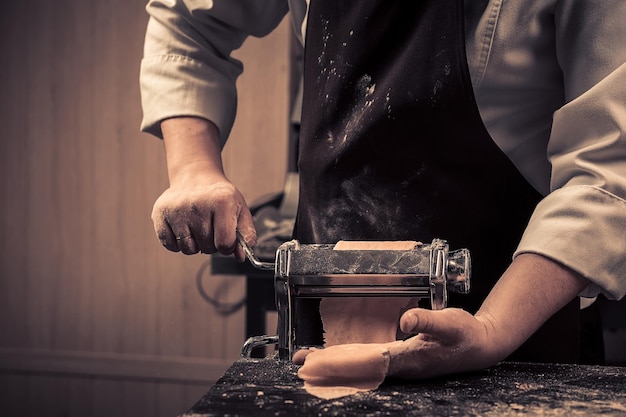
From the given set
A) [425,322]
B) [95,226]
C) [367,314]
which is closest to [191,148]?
[367,314]

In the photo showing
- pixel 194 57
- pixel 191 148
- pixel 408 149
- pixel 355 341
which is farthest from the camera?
pixel 194 57

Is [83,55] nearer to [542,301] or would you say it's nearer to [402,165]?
[402,165]

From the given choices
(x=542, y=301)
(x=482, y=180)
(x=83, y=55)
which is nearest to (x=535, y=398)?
(x=542, y=301)

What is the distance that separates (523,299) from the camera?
799mm

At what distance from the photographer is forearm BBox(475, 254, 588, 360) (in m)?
0.79

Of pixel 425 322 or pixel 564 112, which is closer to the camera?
pixel 425 322

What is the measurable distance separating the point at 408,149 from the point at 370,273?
268 millimetres

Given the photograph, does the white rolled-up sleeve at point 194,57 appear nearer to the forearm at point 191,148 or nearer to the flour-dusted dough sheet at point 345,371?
the forearm at point 191,148

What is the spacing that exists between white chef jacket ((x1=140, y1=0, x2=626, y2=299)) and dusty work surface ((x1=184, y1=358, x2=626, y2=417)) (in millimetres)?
126

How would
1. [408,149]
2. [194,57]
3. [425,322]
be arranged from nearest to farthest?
[425,322]
[408,149]
[194,57]

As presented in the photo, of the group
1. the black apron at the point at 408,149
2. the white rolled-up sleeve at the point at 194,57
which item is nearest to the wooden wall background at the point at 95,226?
the white rolled-up sleeve at the point at 194,57

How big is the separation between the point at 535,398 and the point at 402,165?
383mm

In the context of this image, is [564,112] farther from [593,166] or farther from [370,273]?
[370,273]

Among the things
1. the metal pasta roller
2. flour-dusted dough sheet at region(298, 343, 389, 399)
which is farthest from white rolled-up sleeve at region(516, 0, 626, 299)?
flour-dusted dough sheet at region(298, 343, 389, 399)
